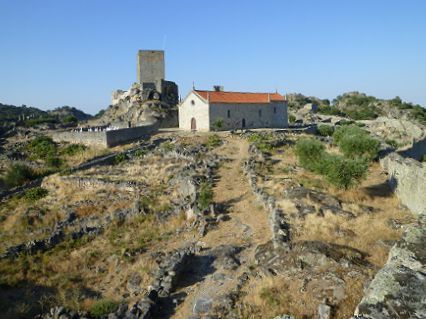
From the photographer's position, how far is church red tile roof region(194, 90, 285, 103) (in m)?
50.5

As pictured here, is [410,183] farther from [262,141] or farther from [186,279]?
[262,141]

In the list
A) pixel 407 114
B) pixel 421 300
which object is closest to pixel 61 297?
pixel 421 300

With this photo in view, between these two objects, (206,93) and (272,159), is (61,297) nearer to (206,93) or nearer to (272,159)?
(272,159)

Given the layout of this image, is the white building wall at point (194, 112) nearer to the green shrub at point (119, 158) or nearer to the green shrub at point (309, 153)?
the green shrub at point (119, 158)

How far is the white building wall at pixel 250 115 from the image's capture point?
50278 millimetres

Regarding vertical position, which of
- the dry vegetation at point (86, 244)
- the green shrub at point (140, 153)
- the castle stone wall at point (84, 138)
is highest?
the castle stone wall at point (84, 138)

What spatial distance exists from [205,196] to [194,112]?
30146mm

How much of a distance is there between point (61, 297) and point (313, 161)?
18844 mm

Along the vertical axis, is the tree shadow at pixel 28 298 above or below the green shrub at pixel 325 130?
below

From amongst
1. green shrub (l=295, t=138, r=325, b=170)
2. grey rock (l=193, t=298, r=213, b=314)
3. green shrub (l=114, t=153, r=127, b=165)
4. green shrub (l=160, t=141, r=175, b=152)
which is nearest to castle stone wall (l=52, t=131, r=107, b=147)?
green shrub (l=114, t=153, r=127, b=165)

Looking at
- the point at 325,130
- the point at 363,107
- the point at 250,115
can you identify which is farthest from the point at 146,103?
the point at 363,107

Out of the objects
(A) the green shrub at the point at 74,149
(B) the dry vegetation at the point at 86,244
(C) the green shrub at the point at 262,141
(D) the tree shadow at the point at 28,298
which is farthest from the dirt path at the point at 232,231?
(A) the green shrub at the point at 74,149

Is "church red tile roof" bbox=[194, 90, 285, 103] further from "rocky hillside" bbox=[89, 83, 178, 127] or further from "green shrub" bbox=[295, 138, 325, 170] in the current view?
"green shrub" bbox=[295, 138, 325, 170]

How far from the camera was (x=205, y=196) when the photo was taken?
22641mm
